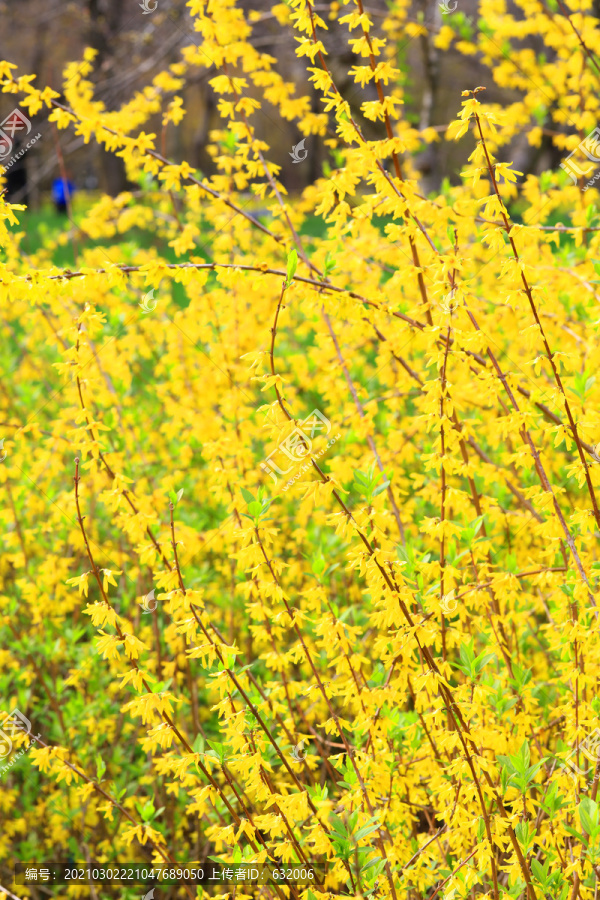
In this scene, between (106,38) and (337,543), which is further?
(106,38)

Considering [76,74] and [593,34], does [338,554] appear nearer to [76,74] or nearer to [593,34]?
[76,74]

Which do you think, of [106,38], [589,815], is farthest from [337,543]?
[106,38]

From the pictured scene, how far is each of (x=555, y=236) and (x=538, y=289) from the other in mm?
1088

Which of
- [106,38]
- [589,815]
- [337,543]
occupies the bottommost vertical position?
[337,543]

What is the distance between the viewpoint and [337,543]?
3467mm

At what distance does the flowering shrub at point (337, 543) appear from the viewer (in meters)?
1.84

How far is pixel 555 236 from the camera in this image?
285 cm

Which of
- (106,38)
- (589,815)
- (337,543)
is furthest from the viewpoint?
(106,38)

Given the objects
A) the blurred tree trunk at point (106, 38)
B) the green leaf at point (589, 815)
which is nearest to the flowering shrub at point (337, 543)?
the green leaf at point (589, 815)

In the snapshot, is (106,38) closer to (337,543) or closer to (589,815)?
(337,543)

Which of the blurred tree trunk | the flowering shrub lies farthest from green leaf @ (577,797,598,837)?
the blurred tree trunk

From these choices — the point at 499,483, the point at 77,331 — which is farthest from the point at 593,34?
the point at 77,331

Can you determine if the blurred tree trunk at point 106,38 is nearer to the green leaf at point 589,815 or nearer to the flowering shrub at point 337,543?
the flowering shrub at point 337,543

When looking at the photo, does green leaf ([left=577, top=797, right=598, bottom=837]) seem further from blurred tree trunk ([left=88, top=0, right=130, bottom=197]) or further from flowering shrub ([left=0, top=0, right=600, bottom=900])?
blurred tree trunk ([left=88, top=0, right=130, bottom=197])
